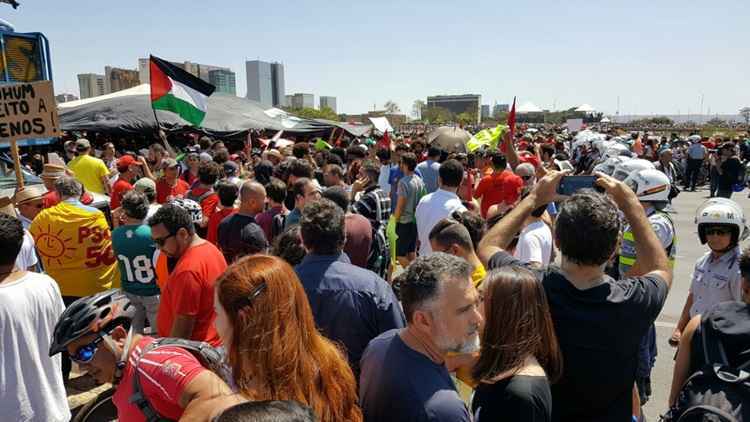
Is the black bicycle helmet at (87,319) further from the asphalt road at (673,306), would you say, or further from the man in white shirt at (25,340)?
the asphalt road at (673,306)

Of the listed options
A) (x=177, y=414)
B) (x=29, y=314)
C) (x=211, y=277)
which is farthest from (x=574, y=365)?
(x=29, y=314)

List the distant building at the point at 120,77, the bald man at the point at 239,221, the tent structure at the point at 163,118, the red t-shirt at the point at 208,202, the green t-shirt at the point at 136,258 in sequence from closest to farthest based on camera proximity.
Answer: the green t-shirt at the point at 136,258
the bald man at the point at 239,221
the red t-shirt at the point at 208,202
the tent structure at the point at 163,118
the distant building at the point at 120,77

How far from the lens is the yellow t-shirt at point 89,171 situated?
330 inches

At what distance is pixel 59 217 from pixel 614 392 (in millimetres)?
4517

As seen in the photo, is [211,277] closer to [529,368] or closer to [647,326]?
[529,368]

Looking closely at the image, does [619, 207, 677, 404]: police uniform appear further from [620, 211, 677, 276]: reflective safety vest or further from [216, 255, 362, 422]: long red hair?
[216, 255, 362, 422]: long red hair

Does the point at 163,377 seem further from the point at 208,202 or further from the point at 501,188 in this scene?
the point at 501,188

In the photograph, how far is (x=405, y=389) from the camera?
175cm

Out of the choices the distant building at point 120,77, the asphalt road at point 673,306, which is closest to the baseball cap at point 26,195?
the asphalt road at point 673,306

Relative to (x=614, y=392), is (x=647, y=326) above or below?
above

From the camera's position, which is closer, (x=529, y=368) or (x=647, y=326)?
(x=529, y=368)

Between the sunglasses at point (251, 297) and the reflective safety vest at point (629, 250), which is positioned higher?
the sunglasses at point (251, 297)

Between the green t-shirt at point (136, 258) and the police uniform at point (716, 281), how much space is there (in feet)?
13.7

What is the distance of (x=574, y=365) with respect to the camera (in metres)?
2.11
